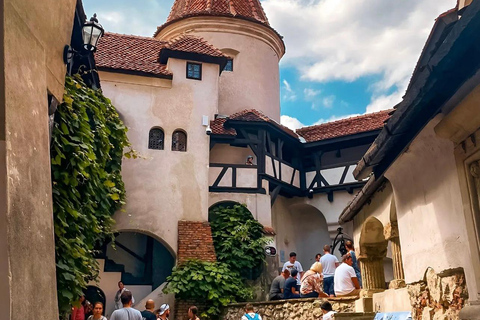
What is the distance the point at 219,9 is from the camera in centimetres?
2148

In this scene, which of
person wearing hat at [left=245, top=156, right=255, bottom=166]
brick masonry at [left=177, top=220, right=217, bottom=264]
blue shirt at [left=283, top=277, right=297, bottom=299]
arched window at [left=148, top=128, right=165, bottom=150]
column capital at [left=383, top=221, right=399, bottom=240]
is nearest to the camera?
column capital at [left=383, top=221, right=399, bottom=240]

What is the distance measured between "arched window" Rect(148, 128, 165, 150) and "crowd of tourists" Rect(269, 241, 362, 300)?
6.41m

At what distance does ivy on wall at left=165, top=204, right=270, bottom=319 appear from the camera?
14.5 metres

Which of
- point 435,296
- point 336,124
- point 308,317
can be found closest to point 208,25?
point 336,124

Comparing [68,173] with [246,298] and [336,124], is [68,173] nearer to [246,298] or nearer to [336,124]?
[246,298]

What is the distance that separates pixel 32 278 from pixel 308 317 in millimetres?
7670

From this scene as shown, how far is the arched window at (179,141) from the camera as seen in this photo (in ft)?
56.3

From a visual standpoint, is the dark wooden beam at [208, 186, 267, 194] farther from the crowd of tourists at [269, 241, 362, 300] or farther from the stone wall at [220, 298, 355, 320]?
the stone wall at [220, 298, 355, 320]

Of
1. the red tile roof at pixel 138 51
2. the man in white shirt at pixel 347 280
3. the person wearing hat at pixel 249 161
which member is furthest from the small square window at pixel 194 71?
the man in white shirt at pixel 347 280

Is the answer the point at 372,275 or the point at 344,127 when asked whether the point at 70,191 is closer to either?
the point at 372,275

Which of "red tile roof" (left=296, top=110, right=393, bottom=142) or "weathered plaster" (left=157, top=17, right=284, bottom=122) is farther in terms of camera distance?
"weathered plaster" (left=157, top=17, right=284, bottom=122)

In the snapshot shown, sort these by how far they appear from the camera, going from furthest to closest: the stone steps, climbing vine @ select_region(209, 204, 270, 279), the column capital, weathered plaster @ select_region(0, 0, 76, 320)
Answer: climbing vine @ select_region(209, 204, 270, 279) < the column capital < the stone steps < weathered plaster @ select_region(0, 0, 76, 320)

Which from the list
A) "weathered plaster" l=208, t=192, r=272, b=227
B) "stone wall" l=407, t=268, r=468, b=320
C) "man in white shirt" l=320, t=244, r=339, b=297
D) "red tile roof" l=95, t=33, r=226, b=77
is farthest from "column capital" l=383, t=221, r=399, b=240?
"red tile roof" l=95, t=33, r=226, b=77

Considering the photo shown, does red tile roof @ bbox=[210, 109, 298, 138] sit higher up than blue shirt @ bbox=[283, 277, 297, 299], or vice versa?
red tile roof @ bbox=[210, 109, 298, 138]
